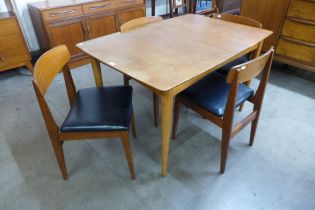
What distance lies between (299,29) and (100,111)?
2224mm

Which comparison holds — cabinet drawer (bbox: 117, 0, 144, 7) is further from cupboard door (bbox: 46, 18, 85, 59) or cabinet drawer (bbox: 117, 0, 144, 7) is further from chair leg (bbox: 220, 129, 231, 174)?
chair leg (bbox: 220, 129, 231, 174)

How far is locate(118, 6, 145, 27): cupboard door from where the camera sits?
2.90 m

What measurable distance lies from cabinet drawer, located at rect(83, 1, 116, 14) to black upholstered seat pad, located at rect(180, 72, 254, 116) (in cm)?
181

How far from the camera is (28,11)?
8.83 ft

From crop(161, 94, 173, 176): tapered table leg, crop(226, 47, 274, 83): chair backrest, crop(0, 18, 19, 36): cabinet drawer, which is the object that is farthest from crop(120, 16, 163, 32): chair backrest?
crop(0, 18, 19, 36): cabinet drawer

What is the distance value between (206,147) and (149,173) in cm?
50

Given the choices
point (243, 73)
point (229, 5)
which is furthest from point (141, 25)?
point (229, 5)

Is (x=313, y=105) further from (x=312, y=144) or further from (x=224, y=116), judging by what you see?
(x=224, y=116)

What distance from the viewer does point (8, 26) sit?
2.28 m

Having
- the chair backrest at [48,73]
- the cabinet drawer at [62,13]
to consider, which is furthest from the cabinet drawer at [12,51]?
the chair backrest at [48,73]

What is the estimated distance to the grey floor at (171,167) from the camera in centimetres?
137

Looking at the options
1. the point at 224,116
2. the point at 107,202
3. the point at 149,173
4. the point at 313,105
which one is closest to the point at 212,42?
the point at 224,116

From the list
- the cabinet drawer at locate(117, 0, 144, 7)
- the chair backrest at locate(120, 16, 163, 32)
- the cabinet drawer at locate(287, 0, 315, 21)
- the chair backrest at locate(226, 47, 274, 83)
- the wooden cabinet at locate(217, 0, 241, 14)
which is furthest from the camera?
the wooden cabinet at locate(217, 0, 241, 14)

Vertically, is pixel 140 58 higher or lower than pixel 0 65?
higher
